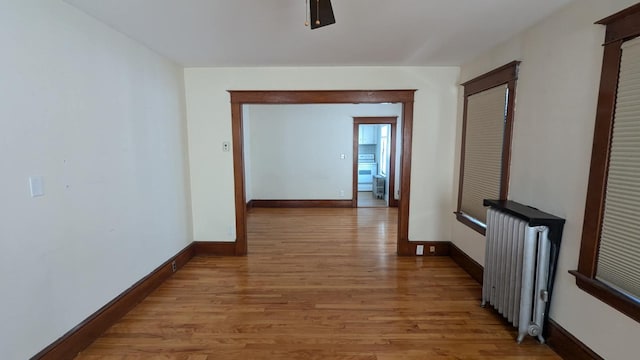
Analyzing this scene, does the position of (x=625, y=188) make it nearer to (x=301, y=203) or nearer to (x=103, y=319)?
(x=103, y=319)

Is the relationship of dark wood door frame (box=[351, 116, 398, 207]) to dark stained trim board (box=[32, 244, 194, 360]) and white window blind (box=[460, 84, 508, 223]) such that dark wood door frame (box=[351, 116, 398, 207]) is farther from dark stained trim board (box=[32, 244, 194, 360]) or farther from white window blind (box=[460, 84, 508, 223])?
dark stained trim board (box=[32, 244, 194, 360])

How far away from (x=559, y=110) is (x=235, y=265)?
3.48m

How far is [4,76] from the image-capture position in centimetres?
155

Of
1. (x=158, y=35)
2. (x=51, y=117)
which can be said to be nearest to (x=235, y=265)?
(x=51, y=117)

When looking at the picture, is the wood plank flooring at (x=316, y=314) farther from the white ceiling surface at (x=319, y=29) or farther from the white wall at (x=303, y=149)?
the white wall at (x=303, y=149)

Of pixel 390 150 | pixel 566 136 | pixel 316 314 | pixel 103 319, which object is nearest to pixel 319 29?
pixel 566 136

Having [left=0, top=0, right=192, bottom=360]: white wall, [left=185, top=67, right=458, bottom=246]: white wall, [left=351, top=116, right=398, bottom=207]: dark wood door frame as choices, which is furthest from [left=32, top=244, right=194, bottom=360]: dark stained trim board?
[left=351, top=116, right=398, bottom=207]: dark wood door frame

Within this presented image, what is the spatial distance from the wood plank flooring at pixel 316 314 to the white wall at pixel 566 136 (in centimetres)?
47

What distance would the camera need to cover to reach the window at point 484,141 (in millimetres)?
2605

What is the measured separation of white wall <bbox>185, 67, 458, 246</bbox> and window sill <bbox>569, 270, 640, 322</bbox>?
6.33 feet

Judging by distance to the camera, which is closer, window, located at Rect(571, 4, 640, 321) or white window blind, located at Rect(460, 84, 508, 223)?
window, located at Rect(571, 4, 640, 321)

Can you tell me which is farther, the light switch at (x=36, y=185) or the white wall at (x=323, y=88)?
the white wall at (x=323, y=88)

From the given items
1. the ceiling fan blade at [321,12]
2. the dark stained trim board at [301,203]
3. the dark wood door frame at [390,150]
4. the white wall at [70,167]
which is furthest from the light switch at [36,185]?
the dark wood door frame at [390,150]

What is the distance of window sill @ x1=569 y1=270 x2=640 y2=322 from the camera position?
4.96 feet
